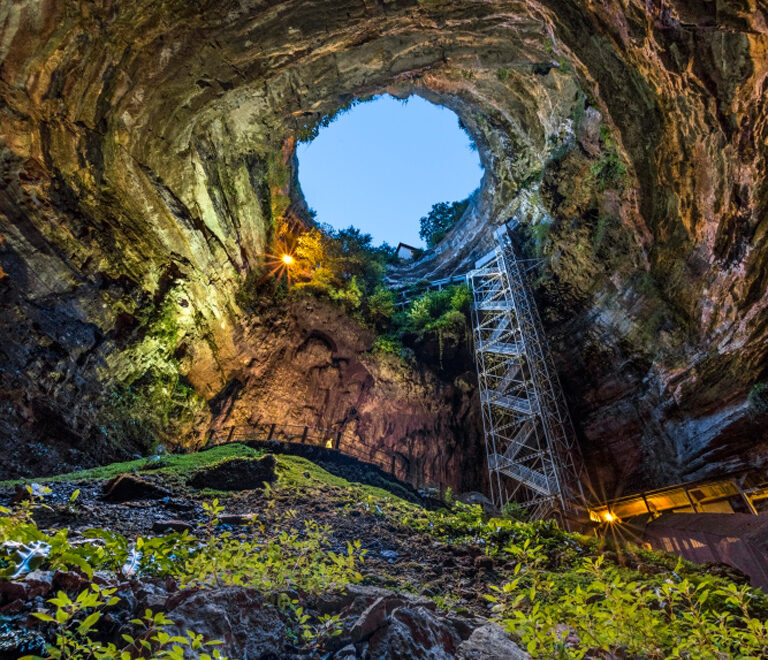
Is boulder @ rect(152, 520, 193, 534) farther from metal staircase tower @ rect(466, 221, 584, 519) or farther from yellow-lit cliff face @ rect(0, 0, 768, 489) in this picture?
metal staircase tower @ rect(466, 221, 584, 519)

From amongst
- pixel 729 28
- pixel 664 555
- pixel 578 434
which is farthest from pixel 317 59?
pixel 578 434

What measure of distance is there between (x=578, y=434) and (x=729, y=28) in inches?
546

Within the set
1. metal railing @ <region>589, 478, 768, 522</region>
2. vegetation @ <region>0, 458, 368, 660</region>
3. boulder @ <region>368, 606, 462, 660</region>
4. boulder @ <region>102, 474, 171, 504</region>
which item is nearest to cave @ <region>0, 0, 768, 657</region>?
metal railing @ <region>589, 478, 768, 522</region>

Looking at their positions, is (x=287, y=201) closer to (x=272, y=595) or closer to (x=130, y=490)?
(x=130, y=490)

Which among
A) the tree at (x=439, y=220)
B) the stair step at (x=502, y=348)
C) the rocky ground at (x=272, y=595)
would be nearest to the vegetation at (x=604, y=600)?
the rocky ground at (x=272, y=595)

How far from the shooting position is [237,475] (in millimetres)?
7656

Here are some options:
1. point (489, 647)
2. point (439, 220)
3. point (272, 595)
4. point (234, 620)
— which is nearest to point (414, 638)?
point (489, 647)

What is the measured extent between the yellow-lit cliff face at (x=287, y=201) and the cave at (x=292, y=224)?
0.19 feet

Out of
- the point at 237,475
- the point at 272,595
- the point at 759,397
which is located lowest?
the point at 759,397

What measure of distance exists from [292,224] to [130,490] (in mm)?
14295

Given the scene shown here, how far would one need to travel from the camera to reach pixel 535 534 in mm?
6070

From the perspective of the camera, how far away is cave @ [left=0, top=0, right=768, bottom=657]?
7.71 metres

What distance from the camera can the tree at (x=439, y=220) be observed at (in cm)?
2619

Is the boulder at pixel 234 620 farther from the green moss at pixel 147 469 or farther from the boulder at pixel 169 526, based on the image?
the green moss at pixel 147 469
